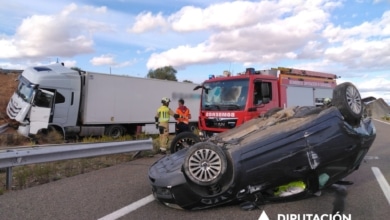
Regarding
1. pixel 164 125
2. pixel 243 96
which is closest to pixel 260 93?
pixel 243 96

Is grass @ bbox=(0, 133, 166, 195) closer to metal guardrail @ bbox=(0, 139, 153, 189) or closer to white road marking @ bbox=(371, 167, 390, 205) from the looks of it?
metal guardrail @ bbox=(0, 139, 153, 189)

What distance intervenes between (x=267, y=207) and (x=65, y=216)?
8.08ft

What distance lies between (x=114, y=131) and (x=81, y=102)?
89.7 inches

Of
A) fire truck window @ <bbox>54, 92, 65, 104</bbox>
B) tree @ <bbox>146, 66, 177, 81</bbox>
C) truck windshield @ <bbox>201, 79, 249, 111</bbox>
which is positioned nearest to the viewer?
truck windshield @ <bbox>201, 79, 249, 111</bbox>

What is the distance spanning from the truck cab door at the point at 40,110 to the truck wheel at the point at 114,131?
3.18 meters

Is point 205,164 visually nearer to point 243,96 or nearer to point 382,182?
point 382,182

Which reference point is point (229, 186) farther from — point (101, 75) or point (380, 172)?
point (101, 75)

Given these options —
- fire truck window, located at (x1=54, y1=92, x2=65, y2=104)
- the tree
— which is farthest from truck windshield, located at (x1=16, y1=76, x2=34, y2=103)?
the tree

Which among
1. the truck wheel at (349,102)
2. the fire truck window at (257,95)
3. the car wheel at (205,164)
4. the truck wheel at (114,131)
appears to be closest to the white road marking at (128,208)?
the car wheel at (205,164)

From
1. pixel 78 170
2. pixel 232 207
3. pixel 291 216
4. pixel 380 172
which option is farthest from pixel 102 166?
pixel 380 172

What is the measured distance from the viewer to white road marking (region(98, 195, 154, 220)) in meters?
4.55

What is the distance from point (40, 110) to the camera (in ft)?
50.0

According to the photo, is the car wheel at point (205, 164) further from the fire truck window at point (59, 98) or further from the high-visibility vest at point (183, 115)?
the fire truck window at point (59, 98)

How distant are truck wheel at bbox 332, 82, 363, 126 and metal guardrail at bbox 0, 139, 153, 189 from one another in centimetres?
485
